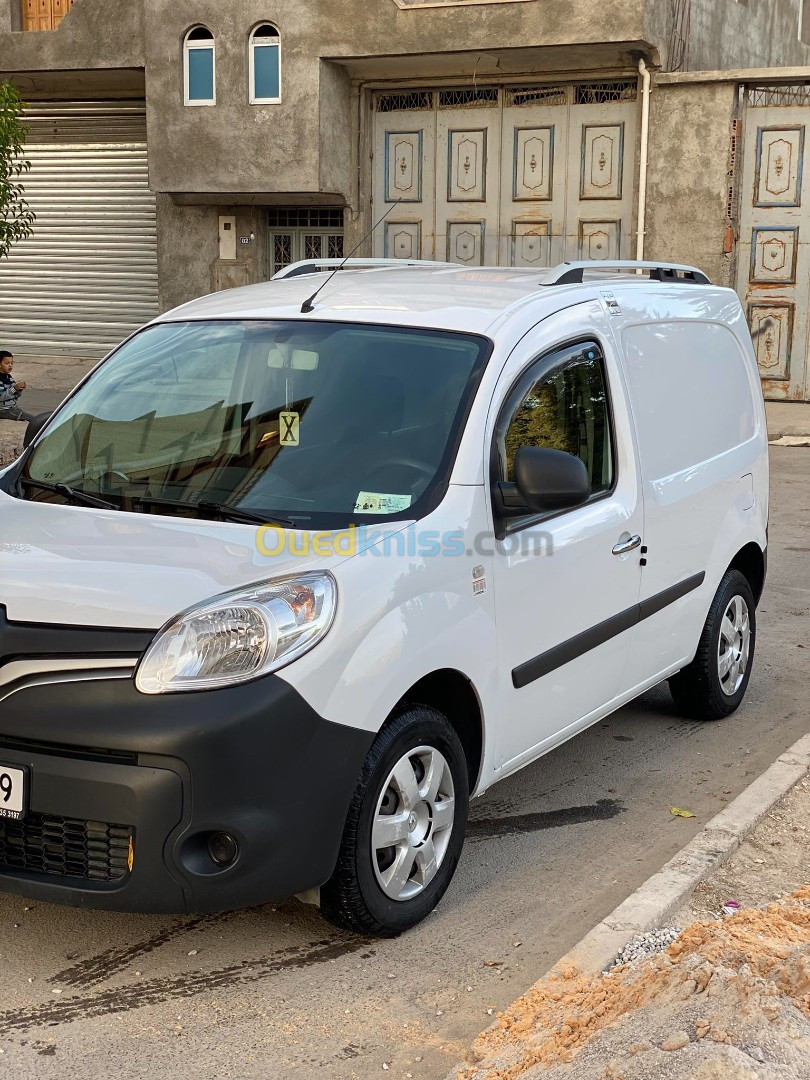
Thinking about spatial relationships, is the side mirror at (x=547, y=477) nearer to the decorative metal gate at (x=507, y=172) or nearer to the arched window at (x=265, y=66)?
the decorative metal gate at (x=507, y=172)

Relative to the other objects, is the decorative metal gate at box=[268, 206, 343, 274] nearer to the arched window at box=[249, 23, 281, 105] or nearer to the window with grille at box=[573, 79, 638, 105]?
the arched window at box=[249, 23, 281, 105]

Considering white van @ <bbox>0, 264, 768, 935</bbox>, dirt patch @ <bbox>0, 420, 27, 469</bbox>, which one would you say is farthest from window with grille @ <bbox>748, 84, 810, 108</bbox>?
white van @ <bbox>0, 264, 768, 935</bbox>

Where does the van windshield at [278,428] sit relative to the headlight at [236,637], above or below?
above

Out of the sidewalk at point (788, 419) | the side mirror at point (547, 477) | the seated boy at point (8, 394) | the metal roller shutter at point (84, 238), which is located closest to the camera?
the side mirror at point (547, 477)

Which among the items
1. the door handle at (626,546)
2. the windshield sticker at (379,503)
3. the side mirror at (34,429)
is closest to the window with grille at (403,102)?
the side mirror at (34,429)

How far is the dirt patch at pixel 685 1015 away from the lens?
262 cm

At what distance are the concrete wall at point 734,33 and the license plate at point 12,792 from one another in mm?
14640

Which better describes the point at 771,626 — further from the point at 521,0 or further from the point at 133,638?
the point at 521,0

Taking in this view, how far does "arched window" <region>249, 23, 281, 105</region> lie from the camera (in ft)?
57.4

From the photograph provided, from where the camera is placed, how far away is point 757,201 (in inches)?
662

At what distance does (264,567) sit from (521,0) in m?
14.3

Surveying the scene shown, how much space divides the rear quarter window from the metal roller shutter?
1538 cm

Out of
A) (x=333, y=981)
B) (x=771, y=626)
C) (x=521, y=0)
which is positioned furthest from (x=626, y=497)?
(x=521, y=0)

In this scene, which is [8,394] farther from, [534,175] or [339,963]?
[339,963]
